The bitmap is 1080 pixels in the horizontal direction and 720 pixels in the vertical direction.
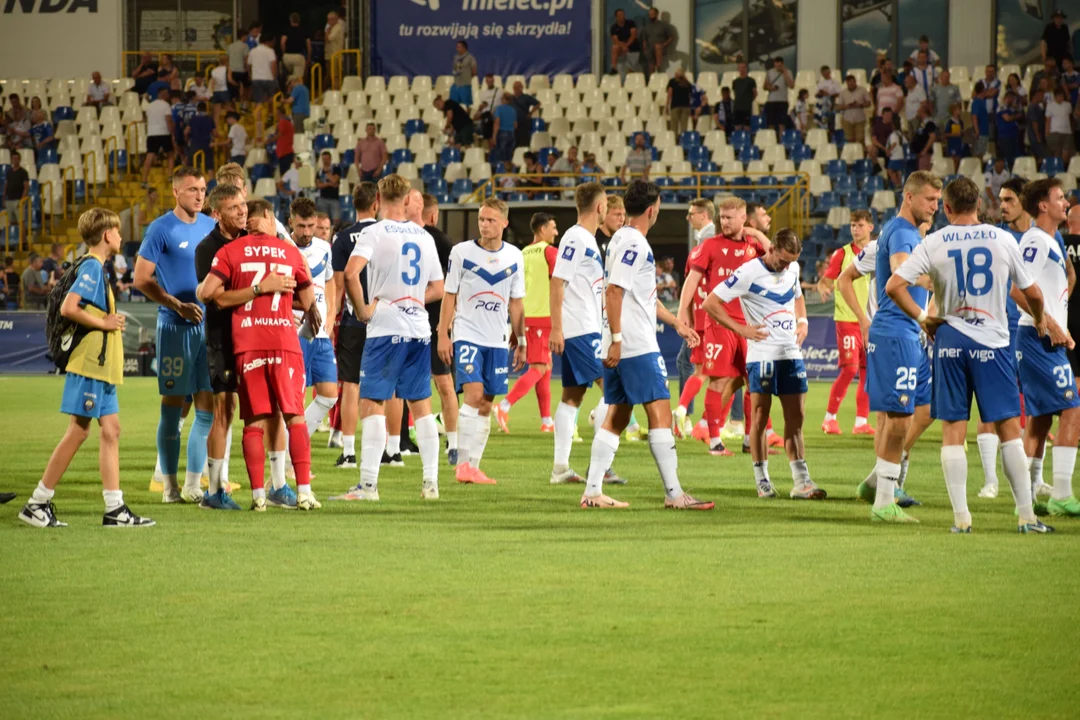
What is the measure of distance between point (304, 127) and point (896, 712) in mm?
29809

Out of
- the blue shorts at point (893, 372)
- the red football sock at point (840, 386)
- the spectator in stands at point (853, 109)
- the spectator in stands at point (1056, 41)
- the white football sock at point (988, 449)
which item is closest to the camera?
the blue shorts at point (893, 372)

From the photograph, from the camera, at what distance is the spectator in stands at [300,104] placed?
3284 cm

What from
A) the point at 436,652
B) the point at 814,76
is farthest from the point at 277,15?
the point at 436,652

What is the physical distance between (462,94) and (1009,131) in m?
11.5

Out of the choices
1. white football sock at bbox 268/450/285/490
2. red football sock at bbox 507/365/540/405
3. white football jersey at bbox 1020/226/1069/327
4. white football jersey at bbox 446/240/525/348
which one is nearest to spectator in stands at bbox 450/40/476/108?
red football sock at bbox 507/365/540/405

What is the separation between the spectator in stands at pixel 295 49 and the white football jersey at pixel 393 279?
2435 cm

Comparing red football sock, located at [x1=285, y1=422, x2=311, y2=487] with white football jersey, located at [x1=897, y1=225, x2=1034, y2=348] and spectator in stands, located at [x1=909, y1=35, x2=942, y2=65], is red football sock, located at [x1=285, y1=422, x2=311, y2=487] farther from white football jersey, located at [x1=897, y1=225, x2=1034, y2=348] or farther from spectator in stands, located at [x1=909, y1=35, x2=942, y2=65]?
spectator in stands, located at [x1=909, y1=35, x2=942, y2=65]

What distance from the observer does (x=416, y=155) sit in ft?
105

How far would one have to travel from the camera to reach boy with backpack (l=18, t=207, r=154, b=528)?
338 inches

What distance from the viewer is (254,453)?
9492 millimetres

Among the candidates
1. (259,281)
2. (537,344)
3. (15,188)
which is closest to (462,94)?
(15,188)

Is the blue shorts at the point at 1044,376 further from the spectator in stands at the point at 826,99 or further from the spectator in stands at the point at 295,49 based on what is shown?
the spectator in stands at the point at 295,49

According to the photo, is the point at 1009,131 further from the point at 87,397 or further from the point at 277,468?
the point at 87,397

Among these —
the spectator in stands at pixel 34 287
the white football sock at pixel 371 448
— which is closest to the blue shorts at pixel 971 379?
the white football sock at pixel 371 448
